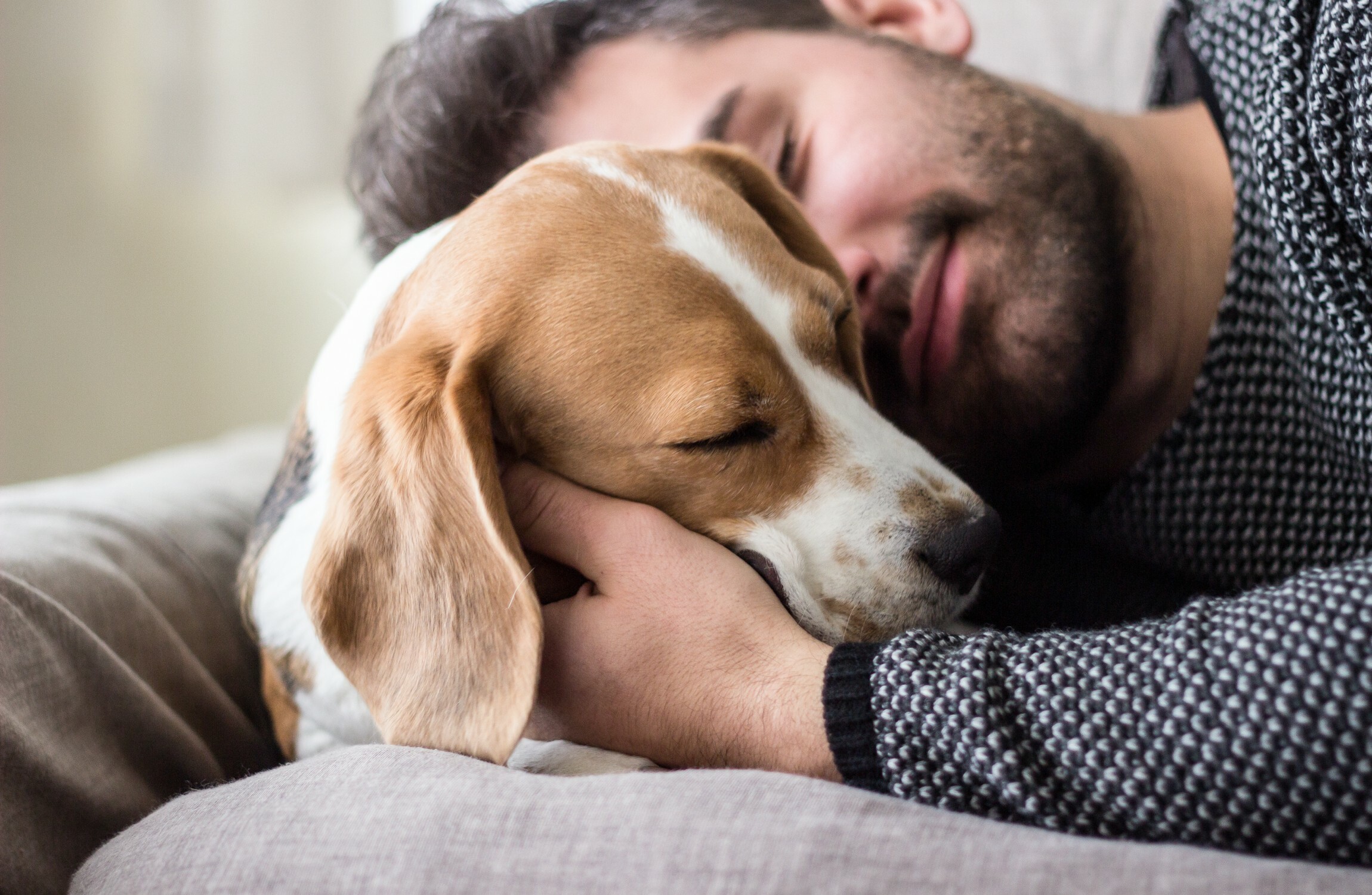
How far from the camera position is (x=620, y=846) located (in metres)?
0.73

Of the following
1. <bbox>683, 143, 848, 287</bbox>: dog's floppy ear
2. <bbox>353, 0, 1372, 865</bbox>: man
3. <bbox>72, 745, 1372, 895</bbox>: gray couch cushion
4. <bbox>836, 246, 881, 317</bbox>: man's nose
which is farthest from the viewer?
<bbox>836, 246, 881, 317</bbox>: man's nose

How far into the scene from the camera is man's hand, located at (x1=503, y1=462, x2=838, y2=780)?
945mm

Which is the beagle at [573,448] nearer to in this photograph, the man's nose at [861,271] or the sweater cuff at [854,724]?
the sweater cuff at [854,724]

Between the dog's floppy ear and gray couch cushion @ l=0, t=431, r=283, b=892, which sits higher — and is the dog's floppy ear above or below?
above

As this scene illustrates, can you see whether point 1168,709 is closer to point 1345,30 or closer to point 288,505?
point 1345,30

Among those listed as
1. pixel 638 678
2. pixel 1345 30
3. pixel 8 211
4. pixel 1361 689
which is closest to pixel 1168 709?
pixel 1361 689

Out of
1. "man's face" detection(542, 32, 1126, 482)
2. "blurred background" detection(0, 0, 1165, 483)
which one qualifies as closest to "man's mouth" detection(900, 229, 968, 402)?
"man's face" detection(542, 32, 1126, 482)

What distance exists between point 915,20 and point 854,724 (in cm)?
162

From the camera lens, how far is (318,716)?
1.24 metres

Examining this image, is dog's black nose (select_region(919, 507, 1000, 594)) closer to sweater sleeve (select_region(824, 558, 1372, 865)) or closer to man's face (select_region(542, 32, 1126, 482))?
sweater sleeve (select_region(824, 558, 1372, 865))

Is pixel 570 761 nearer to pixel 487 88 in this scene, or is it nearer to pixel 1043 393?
pixel 1043 393

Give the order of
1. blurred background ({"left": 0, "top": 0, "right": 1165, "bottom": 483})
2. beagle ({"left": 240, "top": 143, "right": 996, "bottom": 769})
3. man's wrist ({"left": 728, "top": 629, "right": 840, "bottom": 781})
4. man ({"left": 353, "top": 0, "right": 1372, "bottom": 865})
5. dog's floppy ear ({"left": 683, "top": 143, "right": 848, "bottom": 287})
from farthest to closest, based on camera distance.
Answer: blurred background ({"left": 0, "top": 0, "right": 1165, "bottom": 483})
dog's floppy ear ({"left": 683, "top": 143, "right": 848, "bottom": 287})
beagle ({"left": 240, "top": 143, "right": 996, "bottom": 769})
man's wrist ({"left": 728, "top": 629, "right": 840, "bottom": 781})
man ({"left": 353, "top": 0, "right": 1372, "bottom": 865})

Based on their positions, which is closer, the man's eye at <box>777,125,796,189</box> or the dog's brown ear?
the dog's brown ear

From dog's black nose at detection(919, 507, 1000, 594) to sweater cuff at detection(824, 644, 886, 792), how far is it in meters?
0.24
